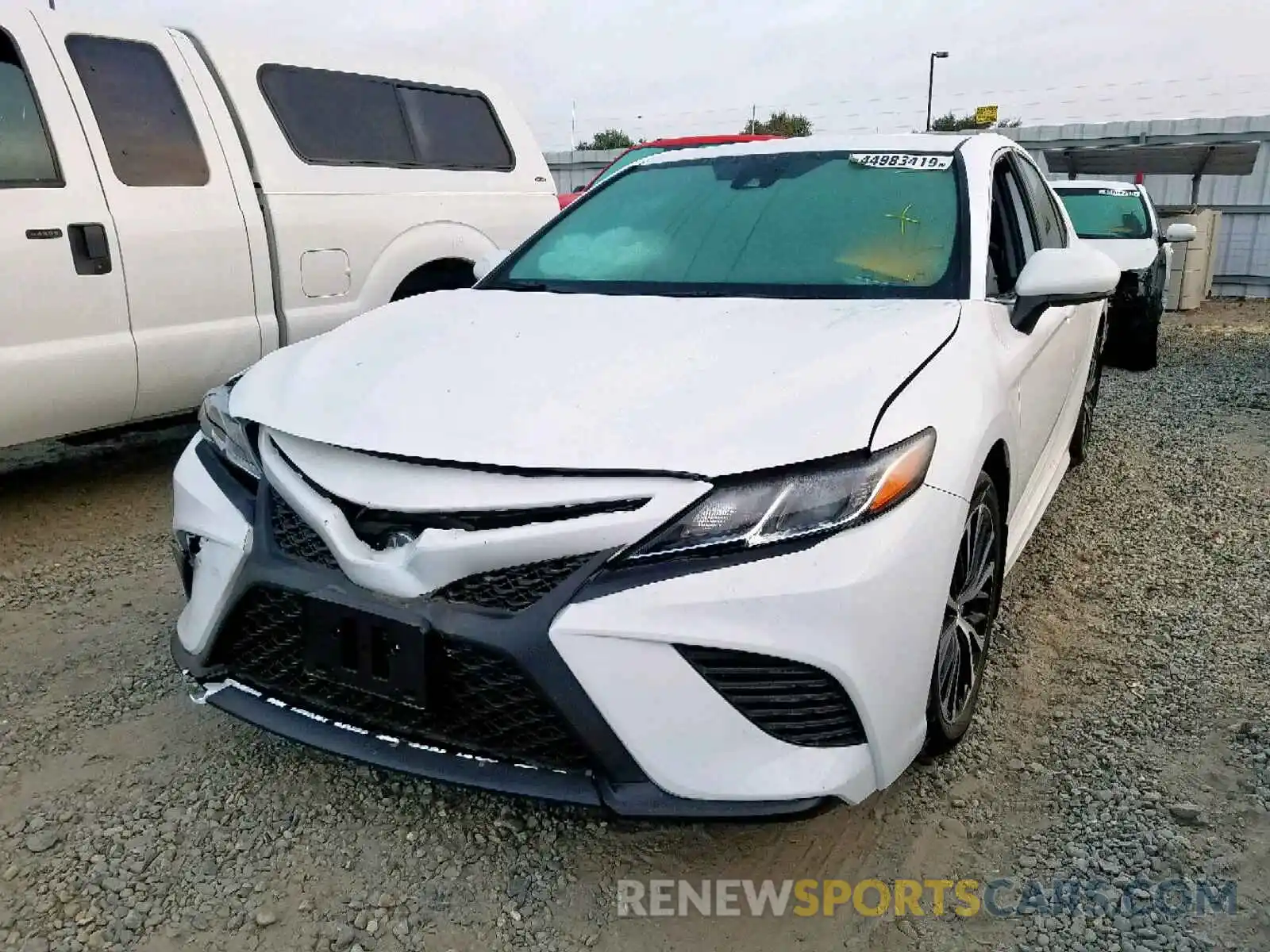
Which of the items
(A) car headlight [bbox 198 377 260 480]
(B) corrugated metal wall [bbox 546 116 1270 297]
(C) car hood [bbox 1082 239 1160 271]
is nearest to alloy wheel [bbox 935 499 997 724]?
(A) car headlight [bbox 198 377 260 480]

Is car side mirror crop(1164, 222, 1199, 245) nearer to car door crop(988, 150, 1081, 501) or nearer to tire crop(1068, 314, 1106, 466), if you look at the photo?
tire crop(1068, 314, 1106, 466)

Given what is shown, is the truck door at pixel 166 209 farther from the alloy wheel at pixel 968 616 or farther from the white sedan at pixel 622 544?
the alloy wheel at pixel 968 616

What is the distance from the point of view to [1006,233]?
2902 mm

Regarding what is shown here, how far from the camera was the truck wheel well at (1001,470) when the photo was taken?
2273mm

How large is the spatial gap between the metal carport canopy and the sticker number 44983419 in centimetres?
871

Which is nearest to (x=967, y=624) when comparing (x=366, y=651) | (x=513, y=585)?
(x=513, y=585)

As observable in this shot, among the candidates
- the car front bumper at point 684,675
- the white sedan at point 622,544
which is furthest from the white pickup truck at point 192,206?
the car front bumper at point 684,675

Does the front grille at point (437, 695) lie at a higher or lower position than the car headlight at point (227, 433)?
lower

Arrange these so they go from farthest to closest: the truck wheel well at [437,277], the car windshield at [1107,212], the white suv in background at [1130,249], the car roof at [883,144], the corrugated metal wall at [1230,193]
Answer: the corrugated metal wall at [1230,193] < the car windshield at [1107,212] < the white suv in background at [1130,249] < the truck wheel well at [437,277] < the car roof at [883,144]

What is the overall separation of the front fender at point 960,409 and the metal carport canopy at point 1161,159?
946 centimetres

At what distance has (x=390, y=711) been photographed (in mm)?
1892

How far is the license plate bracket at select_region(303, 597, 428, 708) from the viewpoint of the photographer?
5.80 feet

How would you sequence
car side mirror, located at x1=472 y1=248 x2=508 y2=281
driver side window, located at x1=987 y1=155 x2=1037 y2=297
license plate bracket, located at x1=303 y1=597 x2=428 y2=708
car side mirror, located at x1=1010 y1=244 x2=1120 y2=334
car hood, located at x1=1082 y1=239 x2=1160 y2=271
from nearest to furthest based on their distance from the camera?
license plate bracket, located at x1=303 y1=597 x2=428 y2=708 → car side mirror, located at x1=1010 y1=244 x2=1120 y2=334 → driver side window, located at x1=987 y1=155 x2=1037 y2=297 → car side mirror, located at x1=472 y1=248 x2=508 y2=281 → car hood, located at x1=1082 y1=239 x2=1160 y2=271

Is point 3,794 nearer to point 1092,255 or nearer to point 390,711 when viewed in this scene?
point 390,711
